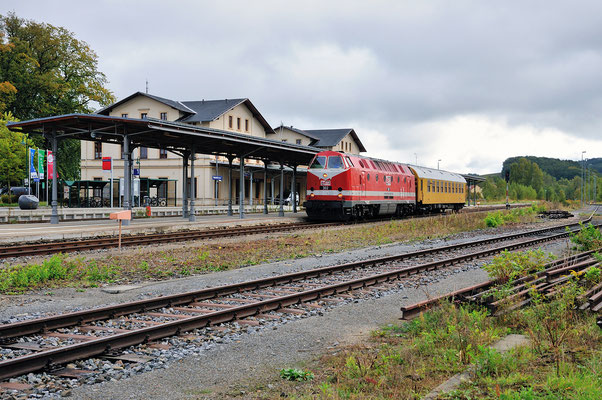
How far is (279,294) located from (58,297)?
13.3ft

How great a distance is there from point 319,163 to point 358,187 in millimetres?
2312

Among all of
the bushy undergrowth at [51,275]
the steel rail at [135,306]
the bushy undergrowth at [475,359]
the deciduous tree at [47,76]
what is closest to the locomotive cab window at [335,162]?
the steel rail at [135,306]

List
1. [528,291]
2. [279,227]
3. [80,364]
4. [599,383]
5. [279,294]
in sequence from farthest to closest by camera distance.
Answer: [279,227] < [279,294] < [528,291] < [80,364] < [599,383]

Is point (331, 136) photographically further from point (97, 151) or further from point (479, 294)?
point (479, 294)

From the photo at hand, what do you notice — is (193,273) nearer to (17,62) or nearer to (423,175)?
(423,175)

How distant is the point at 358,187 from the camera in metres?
25.7

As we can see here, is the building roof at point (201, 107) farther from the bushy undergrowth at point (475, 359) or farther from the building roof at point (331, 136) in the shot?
the bushy undergrowth at point (475, 359)

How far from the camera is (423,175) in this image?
35.5 metres

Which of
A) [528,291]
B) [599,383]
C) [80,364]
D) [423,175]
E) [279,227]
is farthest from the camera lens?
[423,175]

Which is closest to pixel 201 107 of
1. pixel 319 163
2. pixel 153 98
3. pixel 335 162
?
pixel 153 98

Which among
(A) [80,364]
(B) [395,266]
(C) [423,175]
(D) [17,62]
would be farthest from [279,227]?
(D) [17,62]

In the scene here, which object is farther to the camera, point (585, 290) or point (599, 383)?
point (585, 290)

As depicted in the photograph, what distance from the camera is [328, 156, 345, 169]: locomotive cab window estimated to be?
82.1ft

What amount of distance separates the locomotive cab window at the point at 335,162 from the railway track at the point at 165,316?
42.7 ft
